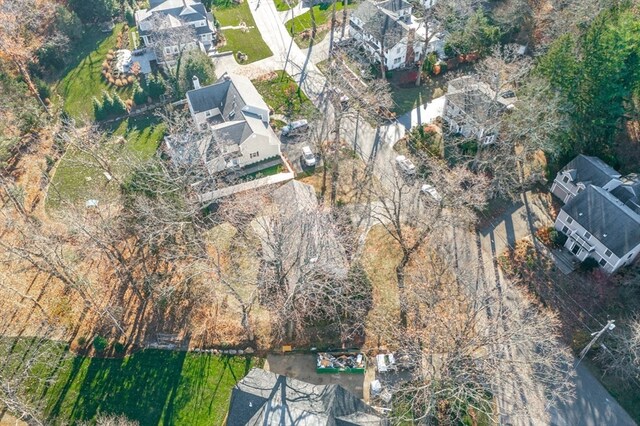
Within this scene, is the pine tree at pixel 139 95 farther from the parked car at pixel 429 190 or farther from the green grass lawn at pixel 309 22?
the parked car at pixel 429 190

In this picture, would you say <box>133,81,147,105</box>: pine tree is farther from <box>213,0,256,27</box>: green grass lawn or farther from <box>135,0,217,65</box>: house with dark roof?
<box>213,0,256,27</box>: green grass lawn

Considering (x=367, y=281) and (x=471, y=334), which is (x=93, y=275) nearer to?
(x=367, y=281)

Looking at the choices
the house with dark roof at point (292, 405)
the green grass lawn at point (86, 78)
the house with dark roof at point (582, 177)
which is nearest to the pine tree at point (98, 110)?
the green grass lawn at point (86, 78)

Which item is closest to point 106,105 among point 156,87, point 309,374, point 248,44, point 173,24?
point 156,87

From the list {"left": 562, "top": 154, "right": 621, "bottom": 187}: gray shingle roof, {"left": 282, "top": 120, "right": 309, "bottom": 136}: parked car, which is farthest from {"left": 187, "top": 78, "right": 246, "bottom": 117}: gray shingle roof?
{"left": 562, "top": 154, "right": 621, "bottom": 187}: gray shingle roof

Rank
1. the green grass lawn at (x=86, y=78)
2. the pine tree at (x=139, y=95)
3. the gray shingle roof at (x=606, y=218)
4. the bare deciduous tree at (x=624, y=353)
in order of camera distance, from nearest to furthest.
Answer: the bare deciduous tree at (x=624, y=353), the gray shingle roof at (x=606, y=218), the pine tree at (x=139, y=95), the green grass lawn at (x=86, y=78)

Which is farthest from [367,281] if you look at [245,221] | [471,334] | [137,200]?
[137,200]
